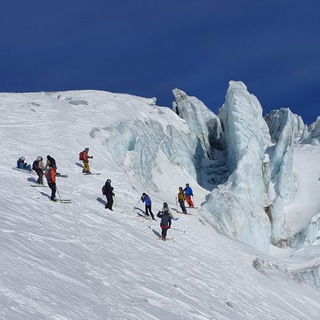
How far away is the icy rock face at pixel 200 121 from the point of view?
48.1 m

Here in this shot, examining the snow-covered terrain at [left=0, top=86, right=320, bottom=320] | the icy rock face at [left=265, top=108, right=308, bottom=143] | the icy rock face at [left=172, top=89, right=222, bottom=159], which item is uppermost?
the icy rock face at [left=265, top=108, right=308, bottom=143]

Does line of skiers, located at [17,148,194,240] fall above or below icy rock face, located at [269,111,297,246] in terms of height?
below

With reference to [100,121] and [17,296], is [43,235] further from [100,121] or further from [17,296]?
[100,121]

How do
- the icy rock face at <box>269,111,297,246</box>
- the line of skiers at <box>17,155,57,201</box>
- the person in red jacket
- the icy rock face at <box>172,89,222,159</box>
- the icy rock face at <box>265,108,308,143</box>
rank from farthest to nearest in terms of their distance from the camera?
the icy rock face at <box>265,108,308,143</box>, the icy rock face at <box>172,89,222,159</box>, the icy rock face at <box>269,111,297,246</box>, the person in red jacket, the line of skiers at <box>17,155,57,201</box>

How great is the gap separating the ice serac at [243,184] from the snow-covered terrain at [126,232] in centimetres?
31

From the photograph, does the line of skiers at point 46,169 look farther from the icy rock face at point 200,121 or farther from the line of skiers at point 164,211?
the icy rock face at point 200,121

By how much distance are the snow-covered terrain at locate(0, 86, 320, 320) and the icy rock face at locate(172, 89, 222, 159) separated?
1.68 feet

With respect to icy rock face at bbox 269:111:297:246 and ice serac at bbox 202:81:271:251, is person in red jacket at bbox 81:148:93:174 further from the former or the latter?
icy rock face at bbox 269:111:297:246

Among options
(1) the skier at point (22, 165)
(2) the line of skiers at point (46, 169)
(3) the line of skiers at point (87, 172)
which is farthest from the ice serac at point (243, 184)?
(1) the skier at point (22, 165)

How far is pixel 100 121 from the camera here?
3738cm

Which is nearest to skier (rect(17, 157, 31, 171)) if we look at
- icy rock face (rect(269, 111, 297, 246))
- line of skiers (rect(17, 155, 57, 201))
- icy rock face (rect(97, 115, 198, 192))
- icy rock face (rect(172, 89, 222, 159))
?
line of skiers (rect(17, 155, 57, 201))

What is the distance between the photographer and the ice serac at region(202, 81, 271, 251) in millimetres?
29797

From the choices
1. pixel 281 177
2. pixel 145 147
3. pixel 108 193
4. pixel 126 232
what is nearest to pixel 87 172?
pixel 108 193

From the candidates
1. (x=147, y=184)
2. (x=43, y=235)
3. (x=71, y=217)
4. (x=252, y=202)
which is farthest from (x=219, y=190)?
(x=43, y=235)
